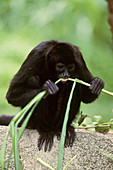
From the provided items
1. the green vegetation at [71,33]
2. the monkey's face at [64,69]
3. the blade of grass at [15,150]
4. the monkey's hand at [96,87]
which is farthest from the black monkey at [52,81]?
the green vegetation at [71,33]

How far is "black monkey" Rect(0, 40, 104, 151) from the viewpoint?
3254 millimetres

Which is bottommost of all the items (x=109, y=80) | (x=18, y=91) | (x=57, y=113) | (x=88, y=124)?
(x=109, y=80)

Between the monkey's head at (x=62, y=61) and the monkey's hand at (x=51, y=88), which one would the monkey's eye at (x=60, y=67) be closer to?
the monkey's head at (x=62, y=61)

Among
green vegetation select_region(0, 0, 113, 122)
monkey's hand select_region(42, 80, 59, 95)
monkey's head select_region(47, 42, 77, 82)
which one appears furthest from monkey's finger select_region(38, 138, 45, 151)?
green vegetation select_region(0, 0, 113, 122)

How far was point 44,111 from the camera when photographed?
3301mm

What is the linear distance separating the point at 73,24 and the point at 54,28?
0.37m

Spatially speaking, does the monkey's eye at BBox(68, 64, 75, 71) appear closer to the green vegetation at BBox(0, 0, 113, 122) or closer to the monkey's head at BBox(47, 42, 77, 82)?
the monkey's head at BBox(47, 42, 77, 82)

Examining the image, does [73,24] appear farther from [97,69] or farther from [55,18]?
[97,69]

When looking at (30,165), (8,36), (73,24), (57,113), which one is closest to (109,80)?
(73,24)

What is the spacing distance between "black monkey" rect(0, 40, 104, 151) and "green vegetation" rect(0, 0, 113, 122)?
9.33 ft

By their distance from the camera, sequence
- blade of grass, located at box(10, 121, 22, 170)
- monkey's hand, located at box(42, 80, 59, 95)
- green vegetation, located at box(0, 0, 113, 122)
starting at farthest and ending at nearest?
green vegetation, located at box(0, 0, 113, 122) < monkey's hand, located at box(42, 80, 59, 95) < blade of grass, located at box(10, 121, 22, 170)

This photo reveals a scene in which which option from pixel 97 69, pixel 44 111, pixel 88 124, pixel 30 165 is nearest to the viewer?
pixel 30 165

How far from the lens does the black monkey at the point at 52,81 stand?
325cm

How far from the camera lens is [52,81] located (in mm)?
3361
